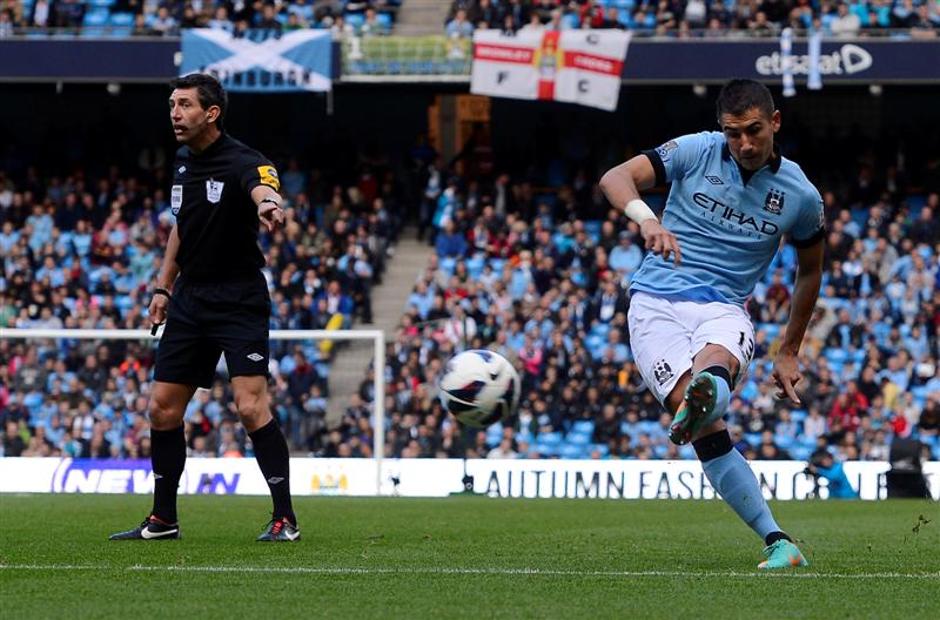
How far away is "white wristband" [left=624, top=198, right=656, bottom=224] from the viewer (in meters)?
6.96

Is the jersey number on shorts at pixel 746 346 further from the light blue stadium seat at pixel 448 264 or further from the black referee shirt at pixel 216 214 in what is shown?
the light blue stadium seat at pixel 448 264

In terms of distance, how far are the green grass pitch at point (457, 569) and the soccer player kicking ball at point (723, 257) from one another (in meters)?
0.53

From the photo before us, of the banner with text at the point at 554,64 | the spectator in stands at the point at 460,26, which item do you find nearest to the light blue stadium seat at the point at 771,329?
the banner with text at the point at 554,64

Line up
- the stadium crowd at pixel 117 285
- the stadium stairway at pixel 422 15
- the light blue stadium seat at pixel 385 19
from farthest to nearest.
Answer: the stadium stairway at pixel 422 15 → the light blue stadium seat at pixel 385 19 → the stadium crowd at pixel 117 285

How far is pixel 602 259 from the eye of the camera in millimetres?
26203

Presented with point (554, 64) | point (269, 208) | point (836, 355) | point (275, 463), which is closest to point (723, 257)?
point (269, 208)

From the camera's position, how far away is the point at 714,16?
1110 inches

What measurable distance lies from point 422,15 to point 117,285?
24.0 ft

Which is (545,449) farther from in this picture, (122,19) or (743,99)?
(743,99)

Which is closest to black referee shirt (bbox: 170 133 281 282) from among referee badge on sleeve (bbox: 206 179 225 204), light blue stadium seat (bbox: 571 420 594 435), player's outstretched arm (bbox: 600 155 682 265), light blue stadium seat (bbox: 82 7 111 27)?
referee badge on sleeve (bbox: 206 179 225 204)

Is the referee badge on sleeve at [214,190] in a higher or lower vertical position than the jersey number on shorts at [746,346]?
higher

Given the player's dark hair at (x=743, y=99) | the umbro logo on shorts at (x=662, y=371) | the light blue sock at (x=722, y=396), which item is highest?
the player's dark hair at (x=743, y=99)

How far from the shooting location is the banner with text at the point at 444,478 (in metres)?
18.7

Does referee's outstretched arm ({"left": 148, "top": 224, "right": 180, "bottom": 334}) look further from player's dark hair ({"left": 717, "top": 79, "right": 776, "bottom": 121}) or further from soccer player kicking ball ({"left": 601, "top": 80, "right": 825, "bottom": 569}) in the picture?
player's dark hair ({"left": 717, "top": 79, "right": 776, "bottom": 121})
